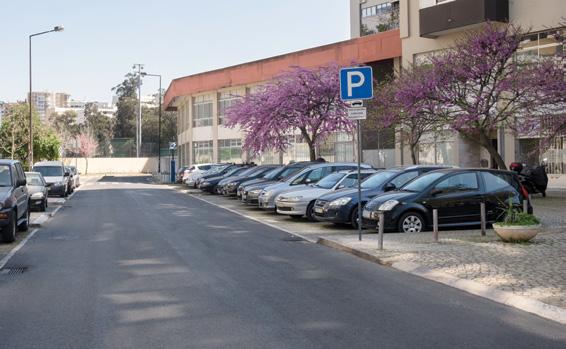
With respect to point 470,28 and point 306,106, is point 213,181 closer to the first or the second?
point 306,106

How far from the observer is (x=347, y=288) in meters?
8.33

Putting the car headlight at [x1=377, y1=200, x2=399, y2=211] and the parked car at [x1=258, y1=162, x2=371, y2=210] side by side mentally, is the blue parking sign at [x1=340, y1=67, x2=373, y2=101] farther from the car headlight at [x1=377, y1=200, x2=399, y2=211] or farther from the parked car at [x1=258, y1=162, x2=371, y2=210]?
the parked car at [x1=258, y1=162, x2=371, y2=210]

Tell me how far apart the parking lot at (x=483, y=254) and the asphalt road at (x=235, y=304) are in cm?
60

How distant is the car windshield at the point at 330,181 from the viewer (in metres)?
18.4

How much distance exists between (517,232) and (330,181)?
771 cm

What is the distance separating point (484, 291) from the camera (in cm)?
802

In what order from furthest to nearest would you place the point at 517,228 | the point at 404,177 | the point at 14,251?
the point at 404,177, the point at 14,251, the point at 517,228

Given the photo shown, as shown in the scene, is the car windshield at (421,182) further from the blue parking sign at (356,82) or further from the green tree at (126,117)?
the green tree at (126,117)

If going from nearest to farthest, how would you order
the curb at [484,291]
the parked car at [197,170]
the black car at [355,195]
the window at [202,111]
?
the curb at [484,291]
the black car at [355,195]
the parked car at [197,170]
the window at [202,111]

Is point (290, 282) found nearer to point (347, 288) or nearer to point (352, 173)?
point (347, 288)

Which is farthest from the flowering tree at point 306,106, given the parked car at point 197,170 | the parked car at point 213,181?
the parked car at point 197,170

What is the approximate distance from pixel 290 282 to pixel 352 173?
378 inches

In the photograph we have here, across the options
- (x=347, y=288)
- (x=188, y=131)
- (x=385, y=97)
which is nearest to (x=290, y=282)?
(x=347, y=288)

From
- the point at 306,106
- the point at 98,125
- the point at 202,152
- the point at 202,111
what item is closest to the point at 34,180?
the point at 306,106
